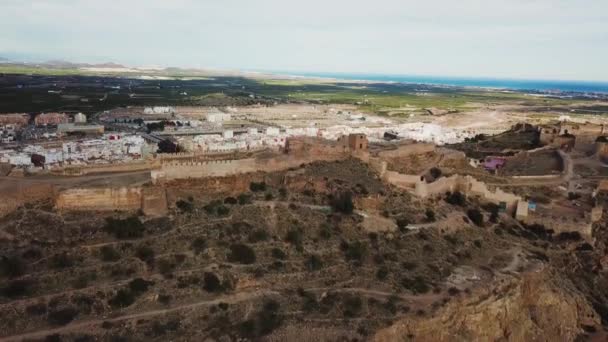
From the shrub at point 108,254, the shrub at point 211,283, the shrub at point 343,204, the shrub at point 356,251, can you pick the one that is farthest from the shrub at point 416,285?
the shrub at point 108,254

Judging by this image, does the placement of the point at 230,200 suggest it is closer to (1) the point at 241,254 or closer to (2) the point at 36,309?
(1) the point at 241,254

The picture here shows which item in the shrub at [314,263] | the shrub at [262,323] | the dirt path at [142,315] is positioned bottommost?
the shrub at [262,323]

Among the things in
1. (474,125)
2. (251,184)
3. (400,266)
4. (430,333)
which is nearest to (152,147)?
(251,184)

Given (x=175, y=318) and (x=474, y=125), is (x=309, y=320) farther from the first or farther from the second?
(x=474, y=125)

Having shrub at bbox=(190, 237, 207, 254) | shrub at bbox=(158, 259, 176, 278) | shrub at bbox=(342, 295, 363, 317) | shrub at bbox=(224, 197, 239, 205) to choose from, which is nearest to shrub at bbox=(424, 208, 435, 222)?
shrub at bbox=(342, 295, 363, 317)

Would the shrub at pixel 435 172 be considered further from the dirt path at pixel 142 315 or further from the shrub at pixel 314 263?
the dirt path at pixel 142 315

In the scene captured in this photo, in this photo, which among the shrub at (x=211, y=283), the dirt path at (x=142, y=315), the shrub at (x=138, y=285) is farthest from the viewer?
the shrub at (x=211, y=283)
